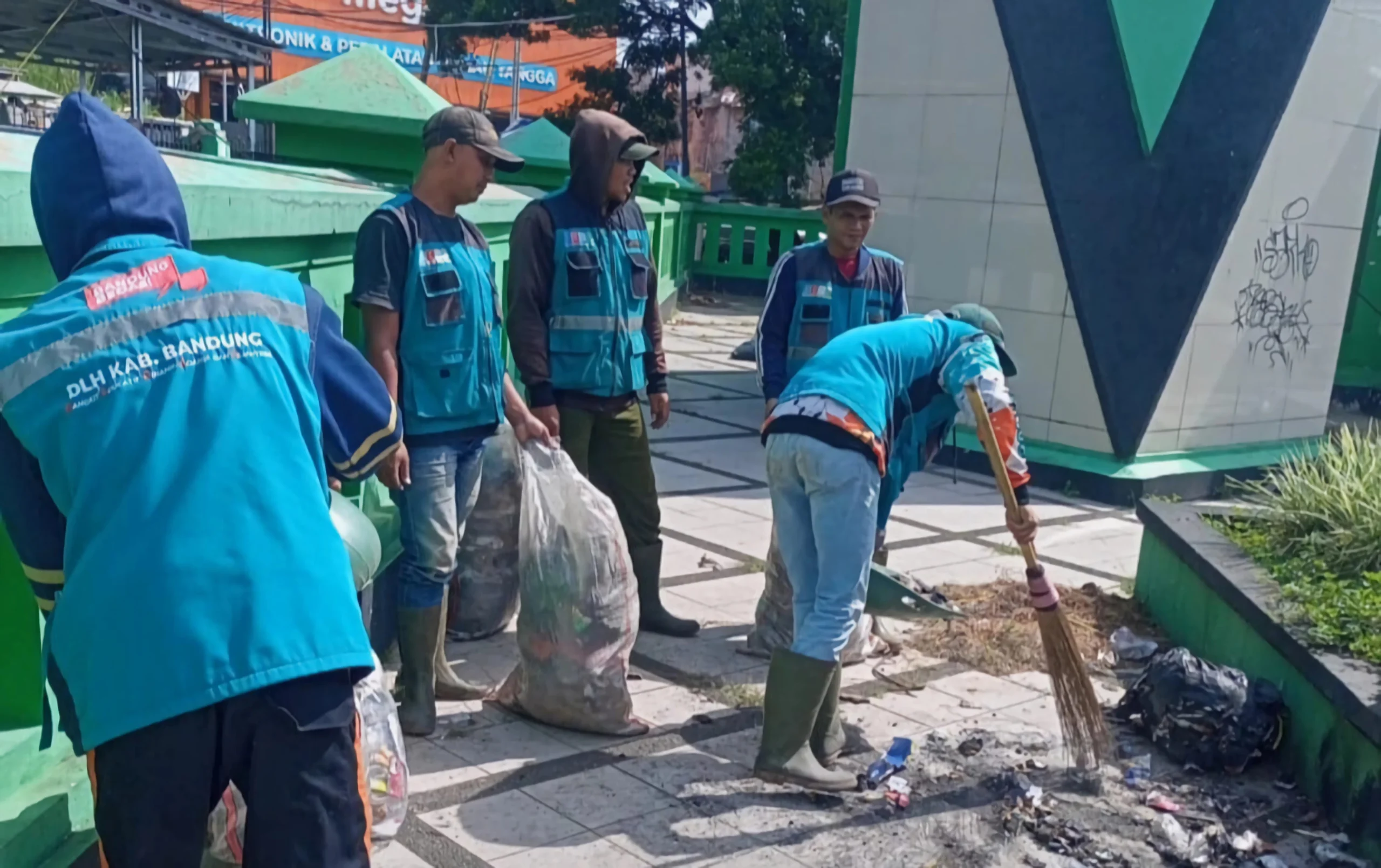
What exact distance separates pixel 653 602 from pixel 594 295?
52.5 inches

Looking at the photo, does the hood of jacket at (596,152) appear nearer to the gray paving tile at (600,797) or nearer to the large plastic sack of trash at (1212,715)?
the gray paving tile at (600,797)

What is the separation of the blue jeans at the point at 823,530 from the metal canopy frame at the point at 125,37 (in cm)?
1126

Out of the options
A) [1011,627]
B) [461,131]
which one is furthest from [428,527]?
[1011,627]

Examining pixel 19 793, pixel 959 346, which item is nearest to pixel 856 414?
pixel 959 346

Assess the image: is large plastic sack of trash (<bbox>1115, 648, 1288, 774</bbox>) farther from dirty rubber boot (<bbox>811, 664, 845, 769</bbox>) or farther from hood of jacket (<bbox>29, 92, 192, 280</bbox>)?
hood of jacket (<bbox>29, 92, 192, 280</bbox>)

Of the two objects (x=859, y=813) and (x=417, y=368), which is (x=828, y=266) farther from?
(x=859, y=813)

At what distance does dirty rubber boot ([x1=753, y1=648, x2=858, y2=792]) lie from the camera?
384 cm

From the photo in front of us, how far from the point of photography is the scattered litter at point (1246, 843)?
378 centimetres

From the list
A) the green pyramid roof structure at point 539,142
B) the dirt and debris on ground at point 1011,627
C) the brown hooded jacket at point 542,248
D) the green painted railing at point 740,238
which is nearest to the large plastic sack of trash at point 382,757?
the brown hooded jacket at point 542,248

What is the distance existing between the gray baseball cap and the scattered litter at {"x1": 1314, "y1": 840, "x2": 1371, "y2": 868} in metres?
3.20

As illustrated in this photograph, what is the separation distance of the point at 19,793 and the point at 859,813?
225 cm

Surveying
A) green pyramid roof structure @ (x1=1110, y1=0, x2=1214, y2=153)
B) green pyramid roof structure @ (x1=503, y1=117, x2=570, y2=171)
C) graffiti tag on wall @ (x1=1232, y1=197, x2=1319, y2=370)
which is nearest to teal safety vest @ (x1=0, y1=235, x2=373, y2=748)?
green pyramid roof structure @ (x1=1110, y1=0, x2=1214, y2=153)

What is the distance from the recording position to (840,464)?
12.2 ft

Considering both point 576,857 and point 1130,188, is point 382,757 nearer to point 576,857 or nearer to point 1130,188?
point 576,857
